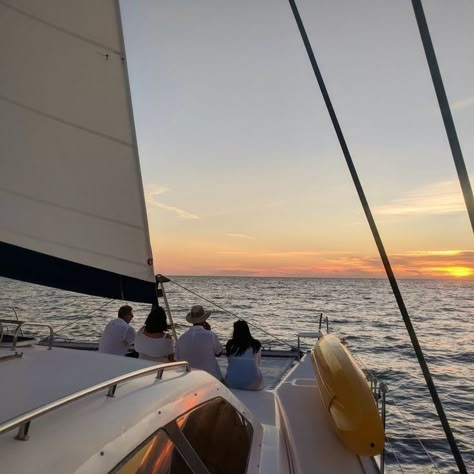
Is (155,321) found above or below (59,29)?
below

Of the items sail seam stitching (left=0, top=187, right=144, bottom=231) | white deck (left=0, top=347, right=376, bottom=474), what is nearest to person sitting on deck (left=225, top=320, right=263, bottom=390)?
white deck (left=0, top=347, right=376, bottom=474)

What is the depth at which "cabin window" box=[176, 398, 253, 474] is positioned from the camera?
2256 millimetres

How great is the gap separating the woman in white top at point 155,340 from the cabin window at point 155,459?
362cm

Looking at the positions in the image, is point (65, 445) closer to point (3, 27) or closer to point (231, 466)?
point (231, 466)

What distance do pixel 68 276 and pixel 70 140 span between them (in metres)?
1.42

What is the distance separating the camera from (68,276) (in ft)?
16.5

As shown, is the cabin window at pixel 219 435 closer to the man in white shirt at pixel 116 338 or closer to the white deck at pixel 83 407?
the white deck at pixel 83 407

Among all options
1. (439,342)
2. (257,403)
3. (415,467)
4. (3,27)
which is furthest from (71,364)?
(439,342)

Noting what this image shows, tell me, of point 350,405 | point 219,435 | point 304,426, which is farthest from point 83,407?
point 304,426

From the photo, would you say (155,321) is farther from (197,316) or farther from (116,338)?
(116,338)

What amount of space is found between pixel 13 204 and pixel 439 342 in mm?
23070

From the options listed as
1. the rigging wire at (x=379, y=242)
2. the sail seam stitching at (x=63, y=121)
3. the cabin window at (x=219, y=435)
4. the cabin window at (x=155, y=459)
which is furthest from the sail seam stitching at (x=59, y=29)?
the cabin window at (x=155, y=459)

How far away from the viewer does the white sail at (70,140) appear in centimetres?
477

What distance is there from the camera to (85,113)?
518 cm
